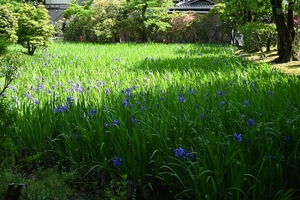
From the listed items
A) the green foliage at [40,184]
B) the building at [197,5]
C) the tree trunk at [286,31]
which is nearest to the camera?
the green foliage at [40,184]

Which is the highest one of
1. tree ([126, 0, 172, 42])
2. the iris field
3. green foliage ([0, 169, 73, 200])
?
tree ([126, 0, 172, 42])

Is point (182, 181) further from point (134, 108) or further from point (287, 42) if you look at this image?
point (287, 42)

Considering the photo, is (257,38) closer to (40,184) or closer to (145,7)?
(145,7)

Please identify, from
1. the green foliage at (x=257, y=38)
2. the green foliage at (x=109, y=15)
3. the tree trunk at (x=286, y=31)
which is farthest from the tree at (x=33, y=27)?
the green foliage at (x=109, y=15)

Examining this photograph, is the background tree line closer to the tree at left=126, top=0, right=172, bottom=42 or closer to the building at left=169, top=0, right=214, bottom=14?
the tree at left=126, top=0, right=172, bottom=42

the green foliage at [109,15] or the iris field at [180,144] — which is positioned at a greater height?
the green foliage at [109,15]

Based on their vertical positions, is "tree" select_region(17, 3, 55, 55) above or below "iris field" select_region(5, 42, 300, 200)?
above

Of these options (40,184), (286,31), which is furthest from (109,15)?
(40,184)

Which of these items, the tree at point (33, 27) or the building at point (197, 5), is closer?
the tree at point (33, 27)

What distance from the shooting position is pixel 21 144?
3000 millimetres

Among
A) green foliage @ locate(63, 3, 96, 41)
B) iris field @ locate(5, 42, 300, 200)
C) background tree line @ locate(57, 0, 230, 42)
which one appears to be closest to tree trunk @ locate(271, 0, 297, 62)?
iris field @ locate(5, 42, 300, 200)

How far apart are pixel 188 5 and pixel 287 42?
66.3 ft

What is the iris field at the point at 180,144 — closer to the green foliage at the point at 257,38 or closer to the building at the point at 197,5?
the green foliage at the point at 257,38

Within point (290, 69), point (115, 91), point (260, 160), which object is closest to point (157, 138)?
point (260, 160)
